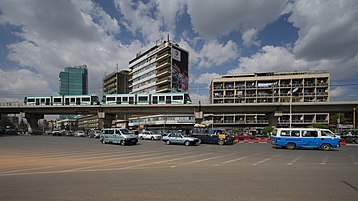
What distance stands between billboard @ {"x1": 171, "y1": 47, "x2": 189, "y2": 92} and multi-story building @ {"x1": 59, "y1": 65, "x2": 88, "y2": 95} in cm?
9754

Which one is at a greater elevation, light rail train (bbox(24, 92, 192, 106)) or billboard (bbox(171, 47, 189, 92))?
billboard (bbox(171, 47, 189, 92))

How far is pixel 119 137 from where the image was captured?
24.9 meters

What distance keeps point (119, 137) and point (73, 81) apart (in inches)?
5880

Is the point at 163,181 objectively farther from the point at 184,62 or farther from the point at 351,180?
the point at 184,62

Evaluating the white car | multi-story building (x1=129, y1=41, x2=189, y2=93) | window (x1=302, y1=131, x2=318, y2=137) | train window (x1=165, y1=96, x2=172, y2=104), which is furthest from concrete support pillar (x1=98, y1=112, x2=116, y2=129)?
window (x1=302, y1=131, x2=318, y2=137)

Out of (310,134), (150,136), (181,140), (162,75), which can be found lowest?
(150,136)

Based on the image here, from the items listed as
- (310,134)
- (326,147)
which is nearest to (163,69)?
(310,134)

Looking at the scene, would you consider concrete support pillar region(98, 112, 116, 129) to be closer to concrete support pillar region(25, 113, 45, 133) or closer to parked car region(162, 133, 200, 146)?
concrete support pillar region(25, 113, 45, 133)

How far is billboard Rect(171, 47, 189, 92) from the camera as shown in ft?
270

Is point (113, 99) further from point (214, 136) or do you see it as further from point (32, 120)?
point (214, 136)

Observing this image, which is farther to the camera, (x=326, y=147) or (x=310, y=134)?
(x=310, y=134)

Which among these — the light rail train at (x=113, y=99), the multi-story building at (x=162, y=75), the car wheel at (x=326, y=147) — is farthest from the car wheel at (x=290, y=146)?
the multi-story building at (x=162, y=75)

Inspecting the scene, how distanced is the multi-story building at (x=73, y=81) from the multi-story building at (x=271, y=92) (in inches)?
4447

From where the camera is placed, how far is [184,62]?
297ft
